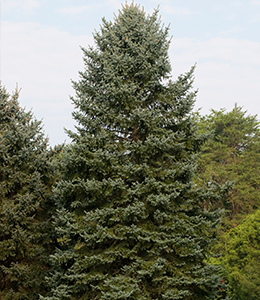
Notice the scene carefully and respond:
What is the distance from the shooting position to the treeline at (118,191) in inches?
324

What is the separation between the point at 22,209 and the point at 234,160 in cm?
2519

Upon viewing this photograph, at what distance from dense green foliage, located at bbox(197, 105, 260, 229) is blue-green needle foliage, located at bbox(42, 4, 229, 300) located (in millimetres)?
16896

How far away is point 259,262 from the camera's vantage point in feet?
59.4

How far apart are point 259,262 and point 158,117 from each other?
1348 centimetres

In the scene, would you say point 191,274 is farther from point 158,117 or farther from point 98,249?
point 158,117

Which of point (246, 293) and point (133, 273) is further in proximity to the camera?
point (246, 293)

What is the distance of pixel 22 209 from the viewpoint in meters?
11.1

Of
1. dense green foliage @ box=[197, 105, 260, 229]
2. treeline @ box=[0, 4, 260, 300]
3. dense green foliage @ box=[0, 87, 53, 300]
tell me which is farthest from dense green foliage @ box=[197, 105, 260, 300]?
dense green foliage @ box=[0, 87, 53, 300]

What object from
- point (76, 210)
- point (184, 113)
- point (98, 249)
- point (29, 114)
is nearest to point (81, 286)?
point (98, 249)

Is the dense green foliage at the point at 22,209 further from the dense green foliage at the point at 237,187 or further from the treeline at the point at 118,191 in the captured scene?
the dense green foliage at the point at 237,187

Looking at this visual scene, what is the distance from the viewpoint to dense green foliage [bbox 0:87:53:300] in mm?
10703

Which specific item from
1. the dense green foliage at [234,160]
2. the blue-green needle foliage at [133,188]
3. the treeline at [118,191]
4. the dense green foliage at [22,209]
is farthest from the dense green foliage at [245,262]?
the dense green foliage at [22,209]

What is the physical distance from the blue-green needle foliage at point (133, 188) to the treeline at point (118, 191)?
36 mm

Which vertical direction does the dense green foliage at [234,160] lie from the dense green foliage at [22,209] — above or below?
above
